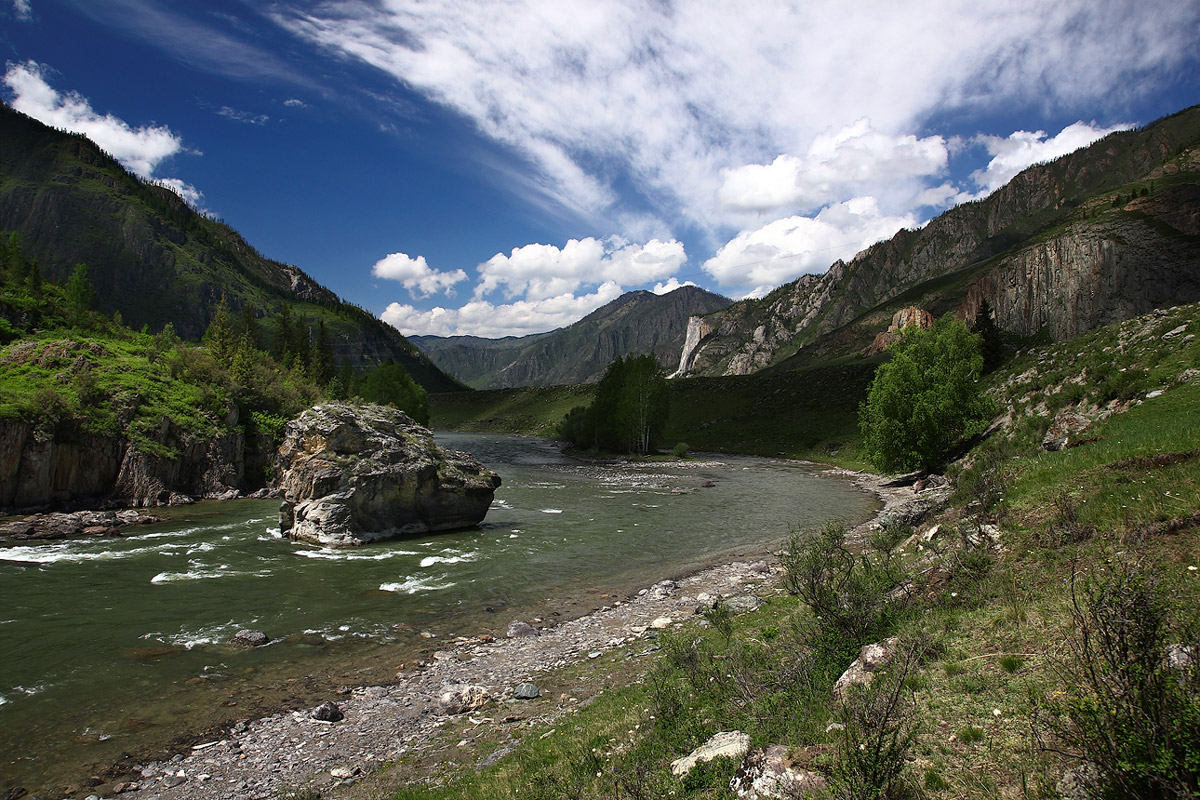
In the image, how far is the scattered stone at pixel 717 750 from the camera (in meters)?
7.07

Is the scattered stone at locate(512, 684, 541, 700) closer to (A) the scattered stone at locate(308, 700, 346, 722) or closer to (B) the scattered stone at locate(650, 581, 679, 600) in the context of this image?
(A) the scattered stone at locate(308, 700, 346, 722)

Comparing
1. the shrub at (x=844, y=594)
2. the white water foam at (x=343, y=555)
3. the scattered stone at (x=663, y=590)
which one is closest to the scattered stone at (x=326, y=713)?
the shrub at (x=844, y=594)

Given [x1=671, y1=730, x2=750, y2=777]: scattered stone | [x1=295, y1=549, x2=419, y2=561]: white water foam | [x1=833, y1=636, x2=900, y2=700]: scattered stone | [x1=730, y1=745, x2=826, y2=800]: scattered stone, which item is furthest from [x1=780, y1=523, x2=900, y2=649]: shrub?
[x1=295, y1=549, x2=419, y2=561]: white water foam

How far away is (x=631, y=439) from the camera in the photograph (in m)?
82.8

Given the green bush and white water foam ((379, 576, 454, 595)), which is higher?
the green bush

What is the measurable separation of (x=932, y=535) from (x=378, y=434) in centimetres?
2810

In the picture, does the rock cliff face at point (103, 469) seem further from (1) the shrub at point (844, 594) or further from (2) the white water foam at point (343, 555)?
(1) the shrub at point (844, 594)

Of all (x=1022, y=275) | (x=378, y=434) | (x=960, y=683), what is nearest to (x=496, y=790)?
(x=960, y=683)

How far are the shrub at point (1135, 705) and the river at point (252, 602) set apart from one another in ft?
47.0

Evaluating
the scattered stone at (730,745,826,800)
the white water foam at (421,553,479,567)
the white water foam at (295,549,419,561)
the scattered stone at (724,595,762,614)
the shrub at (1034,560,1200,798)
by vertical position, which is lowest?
the white water foam at (421,553,479,567)

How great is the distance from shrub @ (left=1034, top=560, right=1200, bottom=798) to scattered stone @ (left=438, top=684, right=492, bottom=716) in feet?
35.5

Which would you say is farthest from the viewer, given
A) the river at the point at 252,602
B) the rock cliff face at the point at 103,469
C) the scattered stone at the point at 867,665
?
the rock cliff face at the point at 103,469

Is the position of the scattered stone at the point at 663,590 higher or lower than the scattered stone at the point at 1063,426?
lower

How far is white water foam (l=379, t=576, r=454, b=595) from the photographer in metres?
20.8
